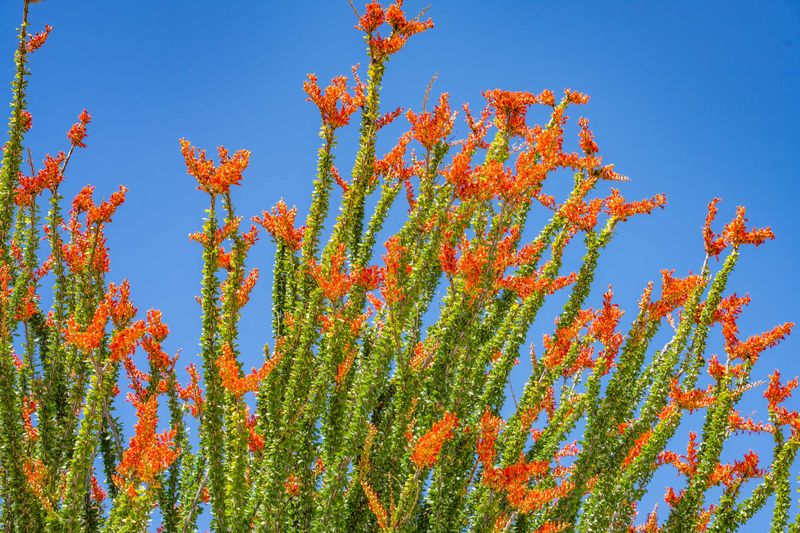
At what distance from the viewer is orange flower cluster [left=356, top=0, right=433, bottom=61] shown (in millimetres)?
9609

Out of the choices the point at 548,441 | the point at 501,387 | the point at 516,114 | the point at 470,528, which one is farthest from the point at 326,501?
the point at 516,114

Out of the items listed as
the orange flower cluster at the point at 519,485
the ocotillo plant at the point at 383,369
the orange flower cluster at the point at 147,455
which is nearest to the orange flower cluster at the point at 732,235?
the ocotillo plant at the point at 383,369

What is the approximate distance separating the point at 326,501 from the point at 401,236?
3326 mm

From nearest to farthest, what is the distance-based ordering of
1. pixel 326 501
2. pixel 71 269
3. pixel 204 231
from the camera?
pixel 204 231 → pixel 326 501 → pixel 71 269

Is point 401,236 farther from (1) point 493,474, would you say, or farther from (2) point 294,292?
(1) point 493,474

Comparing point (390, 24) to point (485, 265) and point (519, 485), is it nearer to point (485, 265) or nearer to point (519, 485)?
point (485, 265)

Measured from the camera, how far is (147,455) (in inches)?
317

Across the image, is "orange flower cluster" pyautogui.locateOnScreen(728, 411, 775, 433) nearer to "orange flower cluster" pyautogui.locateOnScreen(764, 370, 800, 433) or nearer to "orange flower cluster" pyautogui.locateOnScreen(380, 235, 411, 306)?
"orange flower cluster" pyautogui.locateOnScreen(764, 370, 800, 433)

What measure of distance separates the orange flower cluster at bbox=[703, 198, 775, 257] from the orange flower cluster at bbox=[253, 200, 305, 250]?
673 cm

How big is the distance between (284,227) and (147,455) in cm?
419

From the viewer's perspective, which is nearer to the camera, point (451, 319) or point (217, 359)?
point (217, 359)

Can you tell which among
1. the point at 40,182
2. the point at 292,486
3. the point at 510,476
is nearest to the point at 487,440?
the point at 510,476

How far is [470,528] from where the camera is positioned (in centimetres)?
952

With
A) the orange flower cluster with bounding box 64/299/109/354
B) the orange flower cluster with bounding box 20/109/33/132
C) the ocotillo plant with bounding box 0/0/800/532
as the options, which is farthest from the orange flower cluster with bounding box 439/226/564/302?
the orange flower cluster with bounding box 20/109/33/132
